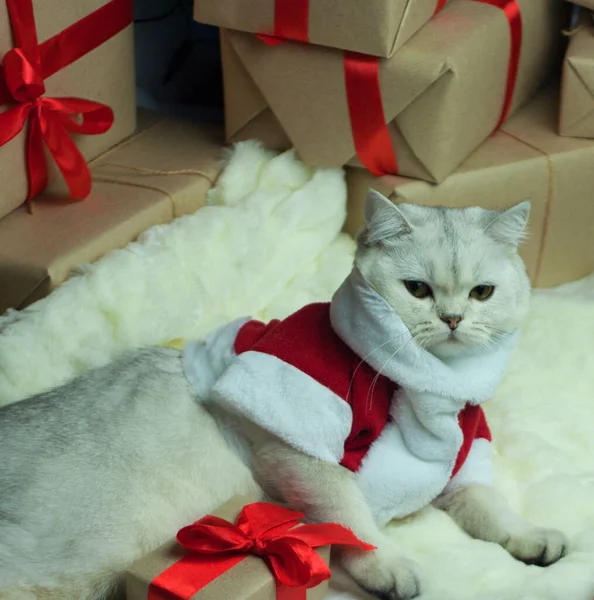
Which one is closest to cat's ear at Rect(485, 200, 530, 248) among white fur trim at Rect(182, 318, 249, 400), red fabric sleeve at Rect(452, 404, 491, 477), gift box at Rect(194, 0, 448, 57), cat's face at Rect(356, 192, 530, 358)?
cat's face at Rect(356, 192, 530, 358)

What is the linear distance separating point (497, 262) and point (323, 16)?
1.94 ft

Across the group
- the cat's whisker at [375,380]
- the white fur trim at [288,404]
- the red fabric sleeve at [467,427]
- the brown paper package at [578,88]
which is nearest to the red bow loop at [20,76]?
the white fur trim at [288,404]

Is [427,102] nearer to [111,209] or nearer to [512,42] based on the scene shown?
[512,42]

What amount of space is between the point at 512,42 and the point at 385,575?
1035mm

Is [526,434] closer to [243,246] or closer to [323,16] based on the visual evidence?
[243,246]

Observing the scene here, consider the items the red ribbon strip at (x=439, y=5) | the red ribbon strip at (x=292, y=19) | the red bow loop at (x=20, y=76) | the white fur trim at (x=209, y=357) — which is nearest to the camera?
the white fur trim at (x=209, y=357)

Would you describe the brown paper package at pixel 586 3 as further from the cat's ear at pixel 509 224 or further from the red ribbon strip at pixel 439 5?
the cat's ear at pixel 509 224

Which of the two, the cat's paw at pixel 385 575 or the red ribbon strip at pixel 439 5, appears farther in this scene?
the red ribbon strip at pixel 439 5

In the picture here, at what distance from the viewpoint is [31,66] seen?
1474 mm

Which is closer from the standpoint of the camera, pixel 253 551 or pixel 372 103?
pixel 253 551

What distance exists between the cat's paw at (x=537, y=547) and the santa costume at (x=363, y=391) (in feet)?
0.39

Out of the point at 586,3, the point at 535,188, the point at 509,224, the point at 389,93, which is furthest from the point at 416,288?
the point at 586,3

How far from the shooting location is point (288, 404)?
1.17 metres

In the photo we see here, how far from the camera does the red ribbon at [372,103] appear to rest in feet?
5.23
